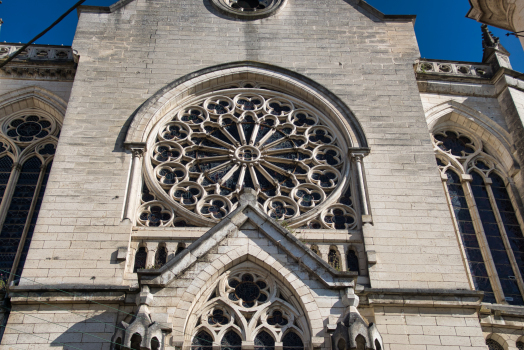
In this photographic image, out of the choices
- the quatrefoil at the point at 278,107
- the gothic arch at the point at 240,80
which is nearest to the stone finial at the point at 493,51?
the gothic arch at the point at 240,80

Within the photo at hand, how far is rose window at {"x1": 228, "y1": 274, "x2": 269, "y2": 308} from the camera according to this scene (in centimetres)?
1005

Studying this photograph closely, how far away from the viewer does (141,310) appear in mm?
9188

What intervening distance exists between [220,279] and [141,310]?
1465 millimetres

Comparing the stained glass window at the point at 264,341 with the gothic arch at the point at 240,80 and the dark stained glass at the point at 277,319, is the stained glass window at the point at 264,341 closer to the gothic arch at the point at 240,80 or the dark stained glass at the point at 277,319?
the dark stained glass at the point at 277,319

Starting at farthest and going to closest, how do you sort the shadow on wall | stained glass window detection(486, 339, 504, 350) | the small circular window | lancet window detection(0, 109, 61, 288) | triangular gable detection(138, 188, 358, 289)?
1. the small circular window
2. lancet window detection(0, 109, 61, 288)
3. stained glass window detection(486, 339, 504, 350)
4. the shadow on wall
5. triangular gable detection(138, 188, 358, 289)

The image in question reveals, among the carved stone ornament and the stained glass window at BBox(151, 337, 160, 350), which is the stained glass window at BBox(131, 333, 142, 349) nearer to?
the carved stone ornament

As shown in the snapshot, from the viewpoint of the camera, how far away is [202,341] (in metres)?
9.72

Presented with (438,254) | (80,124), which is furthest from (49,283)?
(438,254)

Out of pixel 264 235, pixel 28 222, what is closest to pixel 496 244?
pixel 264 235

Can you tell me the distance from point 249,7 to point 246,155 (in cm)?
556

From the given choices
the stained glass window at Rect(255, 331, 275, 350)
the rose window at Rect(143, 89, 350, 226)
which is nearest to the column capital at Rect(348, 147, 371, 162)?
the rose window at Rect(143, 89, 350, 226)

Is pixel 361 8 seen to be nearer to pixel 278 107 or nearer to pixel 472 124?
pixel 278 107

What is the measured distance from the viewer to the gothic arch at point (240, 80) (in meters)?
13.7

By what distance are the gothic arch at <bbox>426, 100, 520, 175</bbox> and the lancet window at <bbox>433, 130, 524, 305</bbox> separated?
0.16m
